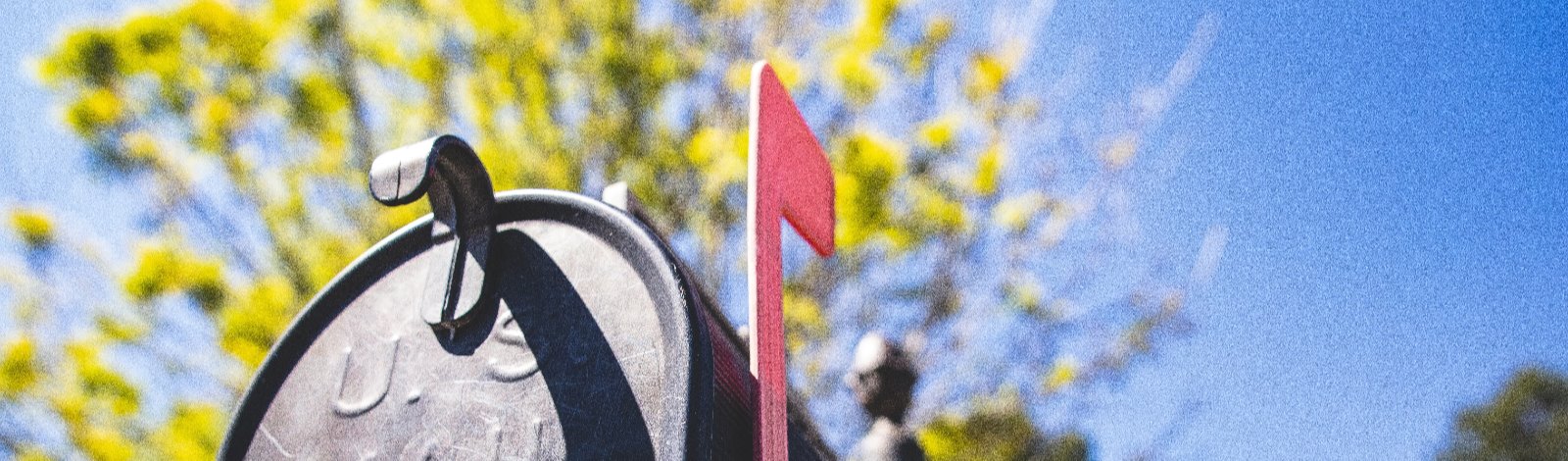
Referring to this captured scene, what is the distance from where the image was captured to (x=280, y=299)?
439cm

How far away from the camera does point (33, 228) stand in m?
4.80

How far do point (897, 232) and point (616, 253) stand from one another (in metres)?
3.54

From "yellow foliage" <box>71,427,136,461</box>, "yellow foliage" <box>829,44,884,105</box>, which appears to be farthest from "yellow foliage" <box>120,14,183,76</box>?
"yellow foliage" <box>829,44,884,105</box>

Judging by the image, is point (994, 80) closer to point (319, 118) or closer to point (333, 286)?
point (319, 118)

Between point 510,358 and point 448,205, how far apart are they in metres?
0.28

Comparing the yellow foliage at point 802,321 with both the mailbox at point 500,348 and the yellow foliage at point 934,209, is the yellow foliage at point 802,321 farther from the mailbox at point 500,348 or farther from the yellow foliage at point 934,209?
the mailbox at point 500,348

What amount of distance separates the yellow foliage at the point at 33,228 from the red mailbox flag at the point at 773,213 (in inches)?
204

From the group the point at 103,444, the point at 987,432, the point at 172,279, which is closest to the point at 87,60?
the point at 172,279

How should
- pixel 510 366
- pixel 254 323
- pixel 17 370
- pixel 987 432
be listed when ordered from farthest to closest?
pixel 987 432 → pixel 17 370 → pixel 254 323 → pixel 510 366

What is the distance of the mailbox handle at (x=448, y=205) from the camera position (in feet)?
3.83

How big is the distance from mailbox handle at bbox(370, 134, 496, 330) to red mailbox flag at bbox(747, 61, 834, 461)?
397 millimetres

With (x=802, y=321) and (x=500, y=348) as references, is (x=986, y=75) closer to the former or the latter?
(x=802, y=321)

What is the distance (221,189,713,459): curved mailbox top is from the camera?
103cm

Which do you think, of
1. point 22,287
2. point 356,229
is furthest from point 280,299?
point 22,287
